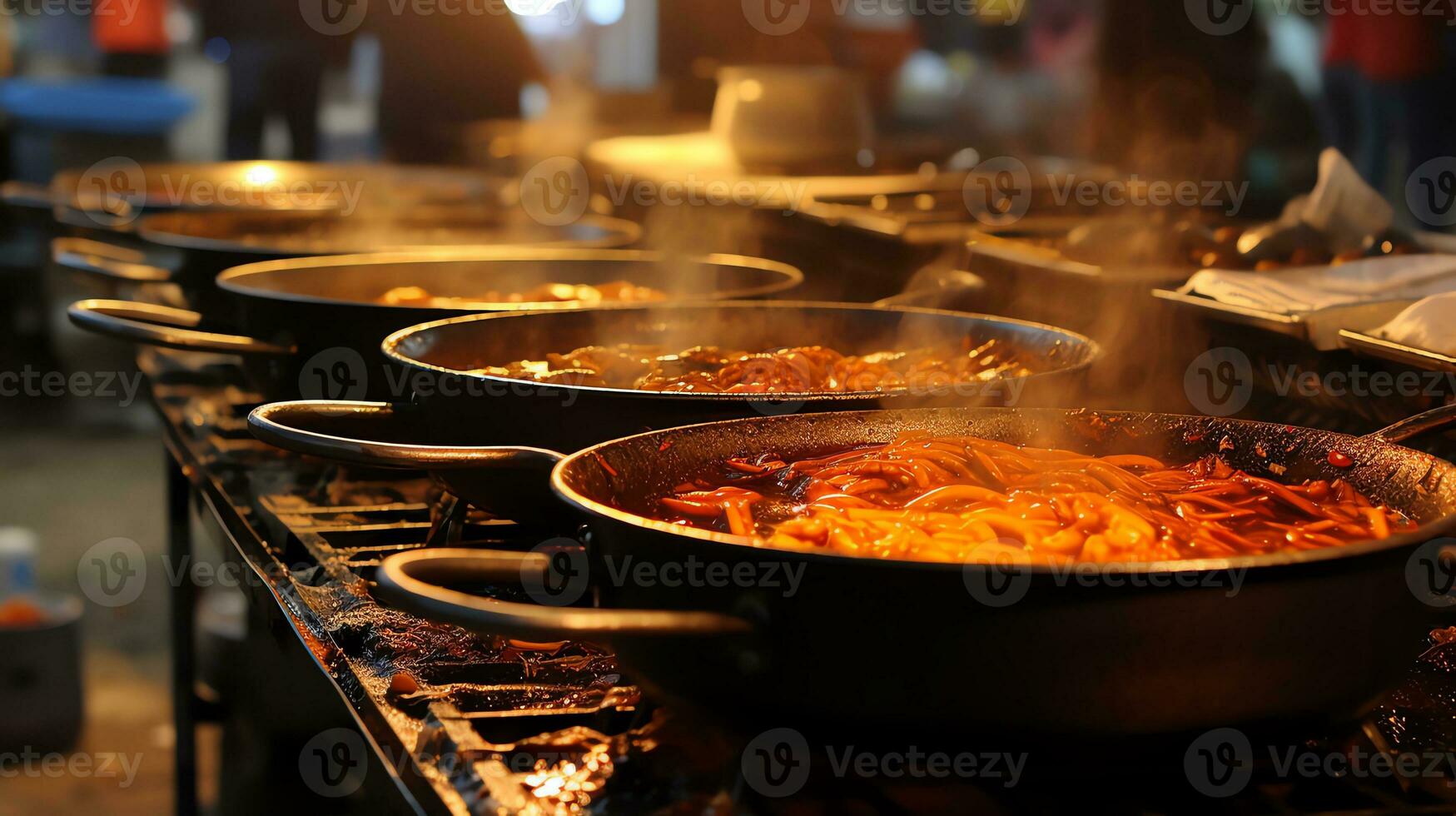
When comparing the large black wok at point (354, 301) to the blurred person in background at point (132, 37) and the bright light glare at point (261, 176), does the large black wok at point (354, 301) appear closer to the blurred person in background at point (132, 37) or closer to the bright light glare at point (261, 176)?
the bright light glare at point (261, 176)

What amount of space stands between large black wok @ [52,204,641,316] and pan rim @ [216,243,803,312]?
4 cm

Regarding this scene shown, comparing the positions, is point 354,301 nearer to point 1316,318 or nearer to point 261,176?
point 1316,318

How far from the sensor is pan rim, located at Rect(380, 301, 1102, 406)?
1160mm

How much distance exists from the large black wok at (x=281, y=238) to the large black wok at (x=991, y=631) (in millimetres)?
1243

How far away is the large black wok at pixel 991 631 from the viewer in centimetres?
73

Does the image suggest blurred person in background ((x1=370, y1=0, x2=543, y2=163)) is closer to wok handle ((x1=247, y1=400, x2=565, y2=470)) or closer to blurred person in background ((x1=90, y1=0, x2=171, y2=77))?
blurred person in background ((x1=90, y1=0, x2=171, y2=77))

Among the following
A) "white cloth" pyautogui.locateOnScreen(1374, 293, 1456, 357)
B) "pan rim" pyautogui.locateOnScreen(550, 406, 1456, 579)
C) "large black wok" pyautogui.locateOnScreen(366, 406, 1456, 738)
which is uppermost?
"white cloth" pyautogui.locateOnScreen(1374, 293, 1456, 357)

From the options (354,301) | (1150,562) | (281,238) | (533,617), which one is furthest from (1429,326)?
(281,238)

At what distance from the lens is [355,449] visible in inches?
41.6

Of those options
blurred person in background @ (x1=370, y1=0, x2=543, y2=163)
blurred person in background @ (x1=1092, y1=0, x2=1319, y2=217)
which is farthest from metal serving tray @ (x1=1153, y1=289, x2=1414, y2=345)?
blurred person in background @ (x1=370, y1=0, x2=543, y2=163)

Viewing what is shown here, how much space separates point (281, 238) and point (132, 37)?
7837 millimetres

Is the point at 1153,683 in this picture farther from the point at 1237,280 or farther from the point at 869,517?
the point at 1237,280

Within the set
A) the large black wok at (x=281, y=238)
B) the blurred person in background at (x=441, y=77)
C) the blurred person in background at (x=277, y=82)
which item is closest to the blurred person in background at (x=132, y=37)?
the blurred person in background at (x=277, y=82)

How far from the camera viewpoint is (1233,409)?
1.64 metres
